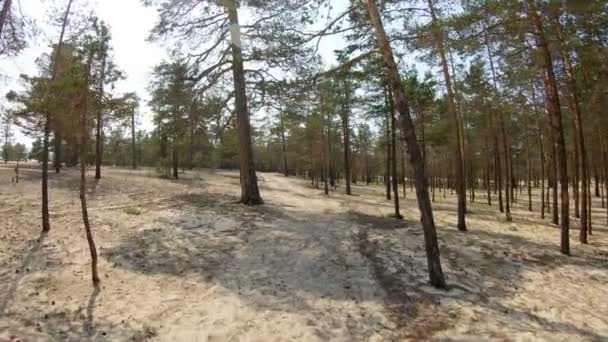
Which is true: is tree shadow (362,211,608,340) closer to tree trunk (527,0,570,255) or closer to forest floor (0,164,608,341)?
forest floor (0,164,608,341)

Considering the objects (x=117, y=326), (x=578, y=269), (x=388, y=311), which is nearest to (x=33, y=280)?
(x=117, y=326)

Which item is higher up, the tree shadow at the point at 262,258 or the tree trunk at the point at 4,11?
the tree trunk at the point at 4,11

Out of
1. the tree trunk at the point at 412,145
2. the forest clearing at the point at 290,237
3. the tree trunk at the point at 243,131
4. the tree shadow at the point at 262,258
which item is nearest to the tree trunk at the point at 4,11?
the forest clearing at the point at 290,237

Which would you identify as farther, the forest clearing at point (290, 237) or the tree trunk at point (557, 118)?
the tree trunk at point (557, 118)

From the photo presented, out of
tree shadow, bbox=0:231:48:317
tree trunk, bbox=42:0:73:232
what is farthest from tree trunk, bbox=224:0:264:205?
tree shadow, bbox=0:231:48:317

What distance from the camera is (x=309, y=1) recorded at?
927 cm

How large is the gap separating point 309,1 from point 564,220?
34.8ft

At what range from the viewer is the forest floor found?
22.5 ft

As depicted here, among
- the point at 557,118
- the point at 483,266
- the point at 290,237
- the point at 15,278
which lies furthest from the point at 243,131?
the point at 557,118

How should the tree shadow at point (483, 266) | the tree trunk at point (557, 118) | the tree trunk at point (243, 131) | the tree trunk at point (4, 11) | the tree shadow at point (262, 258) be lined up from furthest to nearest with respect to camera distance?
the tree trunk at point (243, 131) < the tree trunk at point (557, 118) < the tree trunk at point (4, 11) < the tree shadow at point (262, 258) < the tree shadow at point (483, 266)

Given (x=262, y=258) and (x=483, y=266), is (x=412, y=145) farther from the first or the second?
(x=262, y=258)

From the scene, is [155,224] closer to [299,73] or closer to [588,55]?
[299,73]

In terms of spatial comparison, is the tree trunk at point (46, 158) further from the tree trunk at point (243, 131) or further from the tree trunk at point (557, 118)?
the tree trunk at point (557, 118)

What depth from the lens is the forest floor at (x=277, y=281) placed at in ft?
22.5
